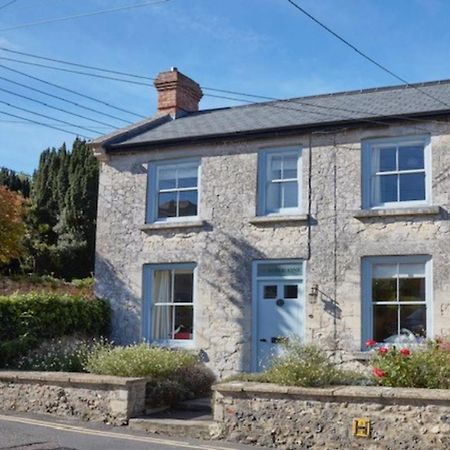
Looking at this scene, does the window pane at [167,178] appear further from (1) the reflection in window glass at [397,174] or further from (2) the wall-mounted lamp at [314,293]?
(1) the reflection in window glass at [397,174]

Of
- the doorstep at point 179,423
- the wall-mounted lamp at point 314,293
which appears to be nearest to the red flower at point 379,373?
the doorstep at point 179,423

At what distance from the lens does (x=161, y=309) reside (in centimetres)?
1731

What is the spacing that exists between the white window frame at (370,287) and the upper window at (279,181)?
7.29 ft

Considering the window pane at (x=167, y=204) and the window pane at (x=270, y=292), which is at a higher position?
the window pane at (x=167, y=204)

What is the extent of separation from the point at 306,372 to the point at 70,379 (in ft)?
13.6

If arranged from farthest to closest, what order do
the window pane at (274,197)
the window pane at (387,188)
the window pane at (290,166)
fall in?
the window pane at (274,197) < the window pane at (290,166) < the window pane at (387,188)

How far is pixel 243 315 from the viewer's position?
16.0 m

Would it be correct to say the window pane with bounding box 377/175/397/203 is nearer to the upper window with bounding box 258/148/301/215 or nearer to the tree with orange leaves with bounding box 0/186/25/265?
the upper window with bounding box 258/148/301/215

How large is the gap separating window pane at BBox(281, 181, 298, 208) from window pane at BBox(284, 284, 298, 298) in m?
1.84

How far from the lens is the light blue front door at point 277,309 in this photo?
615 inches

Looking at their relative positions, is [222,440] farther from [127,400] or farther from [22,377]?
[22,377]

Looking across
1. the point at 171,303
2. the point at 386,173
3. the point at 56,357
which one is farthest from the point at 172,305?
the point at 386,173

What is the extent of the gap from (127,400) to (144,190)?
7266mm

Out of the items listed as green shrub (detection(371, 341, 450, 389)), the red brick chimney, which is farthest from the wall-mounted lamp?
the red brick chimney
